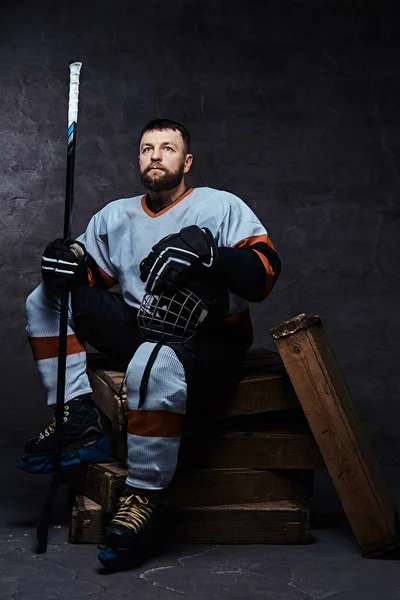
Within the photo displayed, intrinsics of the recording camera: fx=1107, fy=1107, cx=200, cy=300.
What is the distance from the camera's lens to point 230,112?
5.19 meters

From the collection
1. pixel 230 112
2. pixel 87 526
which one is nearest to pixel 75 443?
pixel 87 526

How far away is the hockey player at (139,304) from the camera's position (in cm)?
311

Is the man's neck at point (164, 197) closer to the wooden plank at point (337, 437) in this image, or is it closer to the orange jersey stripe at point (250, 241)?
the orange jersey stripe at point (250, 241)

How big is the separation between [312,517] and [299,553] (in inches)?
16.1

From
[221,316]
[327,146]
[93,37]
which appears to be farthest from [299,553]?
[93,37]

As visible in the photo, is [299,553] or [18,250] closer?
[299,553]

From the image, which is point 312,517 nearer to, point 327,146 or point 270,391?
point 270,391

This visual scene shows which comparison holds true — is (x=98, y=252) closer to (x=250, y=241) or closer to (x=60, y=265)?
(x=60, y=265)

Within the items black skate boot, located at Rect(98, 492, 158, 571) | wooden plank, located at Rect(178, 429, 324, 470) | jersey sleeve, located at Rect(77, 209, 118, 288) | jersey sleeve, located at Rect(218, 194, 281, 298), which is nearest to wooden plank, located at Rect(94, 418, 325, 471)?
wooden plank, located at Rect(178, 429, 324, 470)

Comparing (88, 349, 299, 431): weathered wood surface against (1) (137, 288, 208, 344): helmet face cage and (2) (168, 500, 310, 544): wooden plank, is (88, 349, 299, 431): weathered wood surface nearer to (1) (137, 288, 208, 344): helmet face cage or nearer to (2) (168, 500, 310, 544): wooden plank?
(1) (137, 288, 208, 344): helmet face cage

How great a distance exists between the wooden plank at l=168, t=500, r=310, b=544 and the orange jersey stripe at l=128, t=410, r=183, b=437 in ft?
1.03

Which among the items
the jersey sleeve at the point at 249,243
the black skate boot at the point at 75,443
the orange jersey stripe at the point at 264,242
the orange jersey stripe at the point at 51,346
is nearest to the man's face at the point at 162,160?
the jersey sleeve at the point at 249,243

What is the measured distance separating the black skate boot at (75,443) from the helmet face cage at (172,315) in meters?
0.30

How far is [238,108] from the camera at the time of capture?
5188mm
